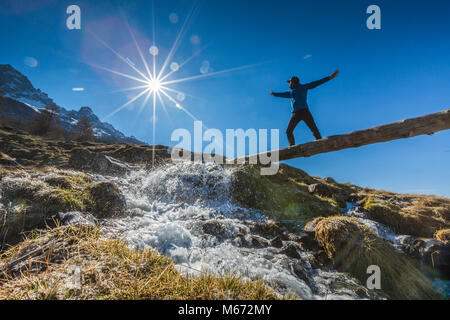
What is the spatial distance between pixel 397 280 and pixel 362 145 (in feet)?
13.2

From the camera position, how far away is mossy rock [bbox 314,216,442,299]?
4.77 meters

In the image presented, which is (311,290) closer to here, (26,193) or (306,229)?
(306,229)

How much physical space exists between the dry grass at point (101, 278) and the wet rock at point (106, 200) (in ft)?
13.5

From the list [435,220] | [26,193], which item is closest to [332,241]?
[435,220]

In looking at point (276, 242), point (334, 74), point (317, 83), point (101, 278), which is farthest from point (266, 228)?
point (334, 74)

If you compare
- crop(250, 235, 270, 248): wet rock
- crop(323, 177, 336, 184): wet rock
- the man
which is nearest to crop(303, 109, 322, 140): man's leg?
the man

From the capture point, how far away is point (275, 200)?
10.4 meters

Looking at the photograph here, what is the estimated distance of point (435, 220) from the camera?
344 inches

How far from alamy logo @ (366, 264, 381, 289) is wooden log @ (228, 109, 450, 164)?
3.77m

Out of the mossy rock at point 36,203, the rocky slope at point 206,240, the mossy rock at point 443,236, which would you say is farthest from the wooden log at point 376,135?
the mossy rock at point 36,203

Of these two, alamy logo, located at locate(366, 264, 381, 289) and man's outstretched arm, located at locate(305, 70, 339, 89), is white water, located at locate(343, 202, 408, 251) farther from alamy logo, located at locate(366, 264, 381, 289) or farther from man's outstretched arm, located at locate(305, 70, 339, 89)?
man's outstretched arm, located at locate(305, 70, 339, 89)

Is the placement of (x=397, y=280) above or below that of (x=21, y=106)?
below

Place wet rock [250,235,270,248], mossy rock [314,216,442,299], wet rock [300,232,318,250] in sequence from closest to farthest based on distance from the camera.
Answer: mossy rock [314,216,442,299] → wet rock [300,232,318,250] → wet rock [250,235,270,248]
